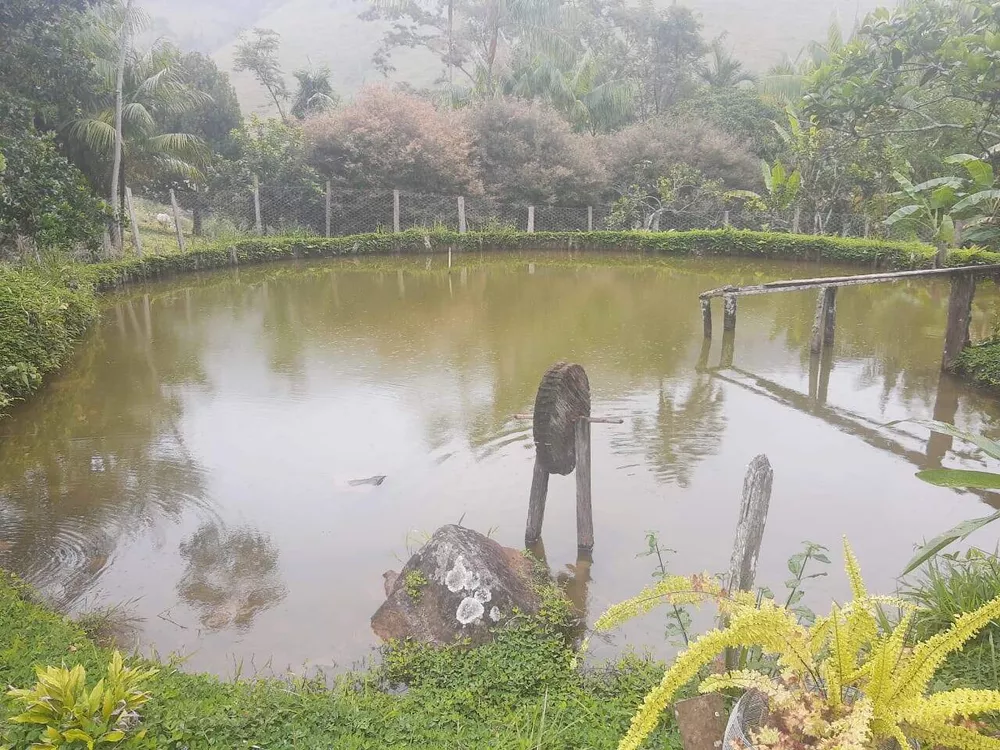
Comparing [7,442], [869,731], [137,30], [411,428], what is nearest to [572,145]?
[137,30]

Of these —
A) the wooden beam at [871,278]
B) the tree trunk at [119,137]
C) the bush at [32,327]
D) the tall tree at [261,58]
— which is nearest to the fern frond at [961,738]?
the wooden beam at [871,278]

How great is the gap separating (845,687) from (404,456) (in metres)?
4.55

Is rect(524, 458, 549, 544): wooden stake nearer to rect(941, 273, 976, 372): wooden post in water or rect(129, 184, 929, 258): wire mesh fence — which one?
rect(941, 273, 976, 372): wooden post in water

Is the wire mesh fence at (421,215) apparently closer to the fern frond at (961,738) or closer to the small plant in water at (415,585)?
the small plant in water at (415,585)

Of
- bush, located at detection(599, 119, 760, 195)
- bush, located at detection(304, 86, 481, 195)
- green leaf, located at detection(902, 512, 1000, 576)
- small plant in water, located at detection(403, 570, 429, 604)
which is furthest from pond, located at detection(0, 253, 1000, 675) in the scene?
bush, located at detection(599, 119, 760, 195)

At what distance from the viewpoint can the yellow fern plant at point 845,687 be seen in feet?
6.05

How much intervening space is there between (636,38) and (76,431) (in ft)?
83.7

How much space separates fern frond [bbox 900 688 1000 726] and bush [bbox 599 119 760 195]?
19.0 meters

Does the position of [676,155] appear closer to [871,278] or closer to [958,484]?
[871,278]

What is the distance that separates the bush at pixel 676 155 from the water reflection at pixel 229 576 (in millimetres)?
17162

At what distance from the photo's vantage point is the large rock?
378cm

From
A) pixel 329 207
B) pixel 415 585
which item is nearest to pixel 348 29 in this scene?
pixel 329 207

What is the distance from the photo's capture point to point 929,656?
1.96 metres

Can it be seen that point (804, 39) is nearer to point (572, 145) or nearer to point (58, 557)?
point (572, 145)
